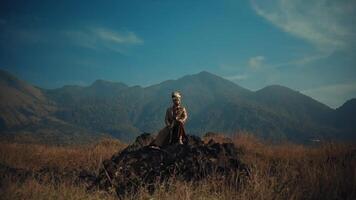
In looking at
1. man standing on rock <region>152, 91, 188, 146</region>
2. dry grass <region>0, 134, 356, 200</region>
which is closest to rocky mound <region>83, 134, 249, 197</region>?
dry grass <region>0, 134, 356, 200</region>

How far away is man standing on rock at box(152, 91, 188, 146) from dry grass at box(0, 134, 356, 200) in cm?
313

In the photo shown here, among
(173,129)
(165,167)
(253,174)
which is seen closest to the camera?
(253,174)

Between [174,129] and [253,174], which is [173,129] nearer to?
[174,129]

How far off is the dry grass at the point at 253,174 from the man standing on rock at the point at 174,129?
3.13 metres

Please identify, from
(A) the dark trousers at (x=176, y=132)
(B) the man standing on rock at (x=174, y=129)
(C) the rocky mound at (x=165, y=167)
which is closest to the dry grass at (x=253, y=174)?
(C) the rocky mound at (x=165, y=167)

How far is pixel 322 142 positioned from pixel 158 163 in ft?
26.4

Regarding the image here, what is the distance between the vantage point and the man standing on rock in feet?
52.6

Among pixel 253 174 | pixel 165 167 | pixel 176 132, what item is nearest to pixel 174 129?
pixel 176 132

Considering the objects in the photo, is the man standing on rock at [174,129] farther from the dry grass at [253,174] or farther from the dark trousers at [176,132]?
the dry grass at [253,174]

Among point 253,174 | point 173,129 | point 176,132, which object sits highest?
point 173,129

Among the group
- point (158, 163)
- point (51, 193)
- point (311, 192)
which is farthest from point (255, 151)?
point (51, 193)

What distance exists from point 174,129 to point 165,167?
3.16m

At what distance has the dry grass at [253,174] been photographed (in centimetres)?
937

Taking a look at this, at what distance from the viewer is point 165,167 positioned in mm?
13172
